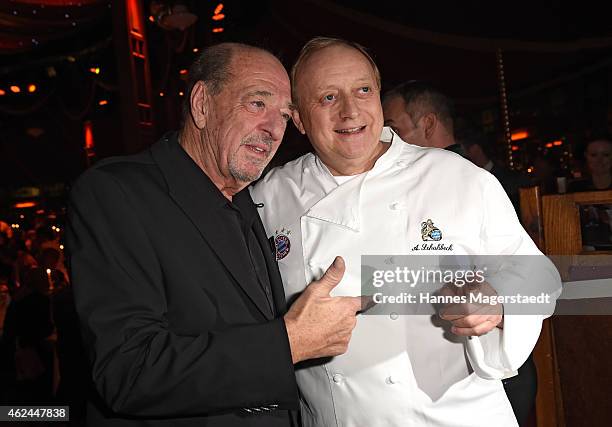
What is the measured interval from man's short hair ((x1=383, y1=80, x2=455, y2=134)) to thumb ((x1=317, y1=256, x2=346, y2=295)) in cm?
177

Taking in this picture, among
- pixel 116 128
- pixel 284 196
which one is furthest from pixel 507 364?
pixel 116 128

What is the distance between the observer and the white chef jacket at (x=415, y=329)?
1.33 metres

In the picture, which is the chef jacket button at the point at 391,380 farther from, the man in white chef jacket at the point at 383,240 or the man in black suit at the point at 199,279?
the man in black suit at the point at 199,279

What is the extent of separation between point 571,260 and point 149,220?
4.33 ft

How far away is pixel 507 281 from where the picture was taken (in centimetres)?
128

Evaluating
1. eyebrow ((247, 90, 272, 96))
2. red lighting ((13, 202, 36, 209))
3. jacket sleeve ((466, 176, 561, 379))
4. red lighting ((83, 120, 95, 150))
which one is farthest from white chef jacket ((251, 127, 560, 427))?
red lighting ((13, 202, 36, 209))

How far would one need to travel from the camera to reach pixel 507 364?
130 centimetres

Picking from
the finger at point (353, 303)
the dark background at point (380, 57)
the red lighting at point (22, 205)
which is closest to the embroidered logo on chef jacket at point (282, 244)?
the finger at point (353, 303)

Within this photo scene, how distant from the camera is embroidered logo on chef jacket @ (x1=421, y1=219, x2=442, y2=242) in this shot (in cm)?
137

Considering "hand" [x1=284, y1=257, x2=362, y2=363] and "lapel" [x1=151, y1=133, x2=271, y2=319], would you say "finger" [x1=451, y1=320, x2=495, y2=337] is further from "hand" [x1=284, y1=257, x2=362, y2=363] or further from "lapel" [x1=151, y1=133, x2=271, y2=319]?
"lapel" [x1=151, y1=133, x2=271, y2=319]

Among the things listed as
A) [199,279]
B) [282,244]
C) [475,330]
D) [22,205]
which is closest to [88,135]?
[22,205]

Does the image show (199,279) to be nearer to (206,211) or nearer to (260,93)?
(206,211)

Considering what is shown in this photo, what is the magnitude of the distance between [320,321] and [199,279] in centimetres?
30

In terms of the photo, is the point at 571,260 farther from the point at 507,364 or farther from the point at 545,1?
the point at 545,1
